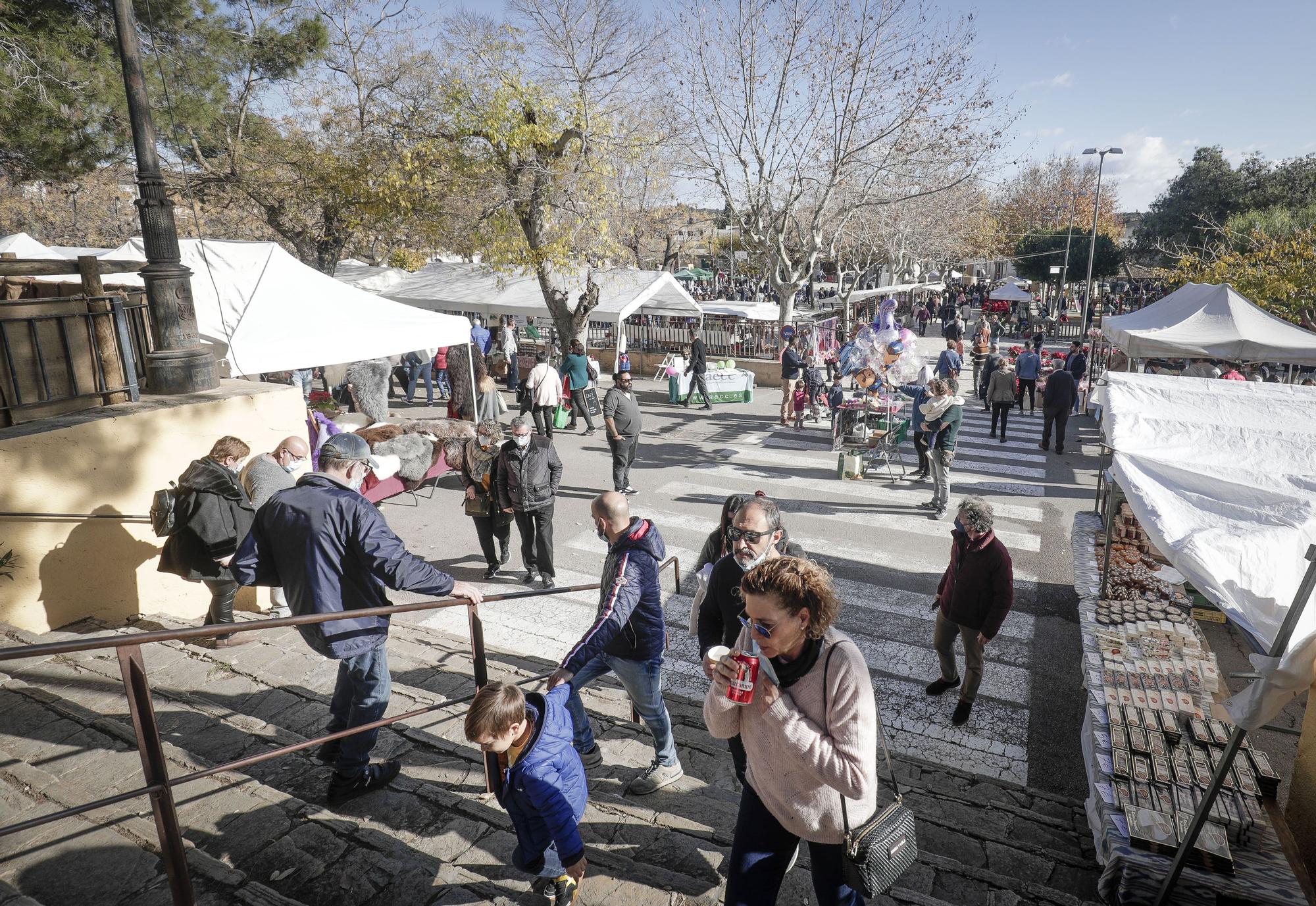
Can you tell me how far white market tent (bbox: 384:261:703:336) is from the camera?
1802 cm

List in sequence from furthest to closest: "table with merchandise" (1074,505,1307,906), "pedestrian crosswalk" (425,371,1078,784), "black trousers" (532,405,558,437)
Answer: "black trousers" (532,405,558,437)
"pedestrian crosswalk" (425,371,1078,784)
"table with merchandise" (1074,505,1307,906)

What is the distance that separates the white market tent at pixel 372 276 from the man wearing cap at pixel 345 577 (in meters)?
18.2

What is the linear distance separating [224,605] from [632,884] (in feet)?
12.6

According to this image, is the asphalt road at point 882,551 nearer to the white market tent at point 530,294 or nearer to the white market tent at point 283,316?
the white market tent at point 283,316

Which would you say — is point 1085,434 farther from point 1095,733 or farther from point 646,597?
point 646,597

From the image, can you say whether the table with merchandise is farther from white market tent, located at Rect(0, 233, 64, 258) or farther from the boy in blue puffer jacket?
white market tent, located at Rect(0, 233, 64, 258)

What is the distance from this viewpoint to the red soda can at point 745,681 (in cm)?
231

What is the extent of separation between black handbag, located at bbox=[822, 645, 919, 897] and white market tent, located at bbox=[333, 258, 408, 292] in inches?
804

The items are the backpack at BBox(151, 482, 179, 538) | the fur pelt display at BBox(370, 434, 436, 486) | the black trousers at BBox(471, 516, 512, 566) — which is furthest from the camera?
the fur pelt display at BBox(370, 434, 436, 486)

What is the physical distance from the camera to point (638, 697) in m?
3.87

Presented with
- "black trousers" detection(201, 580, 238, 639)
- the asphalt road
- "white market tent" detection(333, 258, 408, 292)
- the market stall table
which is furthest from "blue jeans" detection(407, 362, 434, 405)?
"black trousers" detection(201, 580, 238, 639)

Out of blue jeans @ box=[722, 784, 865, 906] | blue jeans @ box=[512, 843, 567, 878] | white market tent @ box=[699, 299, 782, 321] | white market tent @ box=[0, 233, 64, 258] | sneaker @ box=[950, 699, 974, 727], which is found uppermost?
white market tent @ box=[0, 233, 64, 258]

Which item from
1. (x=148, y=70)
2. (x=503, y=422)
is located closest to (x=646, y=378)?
(x=503, y=422)

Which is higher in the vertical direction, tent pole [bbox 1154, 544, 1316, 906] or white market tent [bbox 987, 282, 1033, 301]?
white market tent [bbox 987, 282, 1033, 301]
